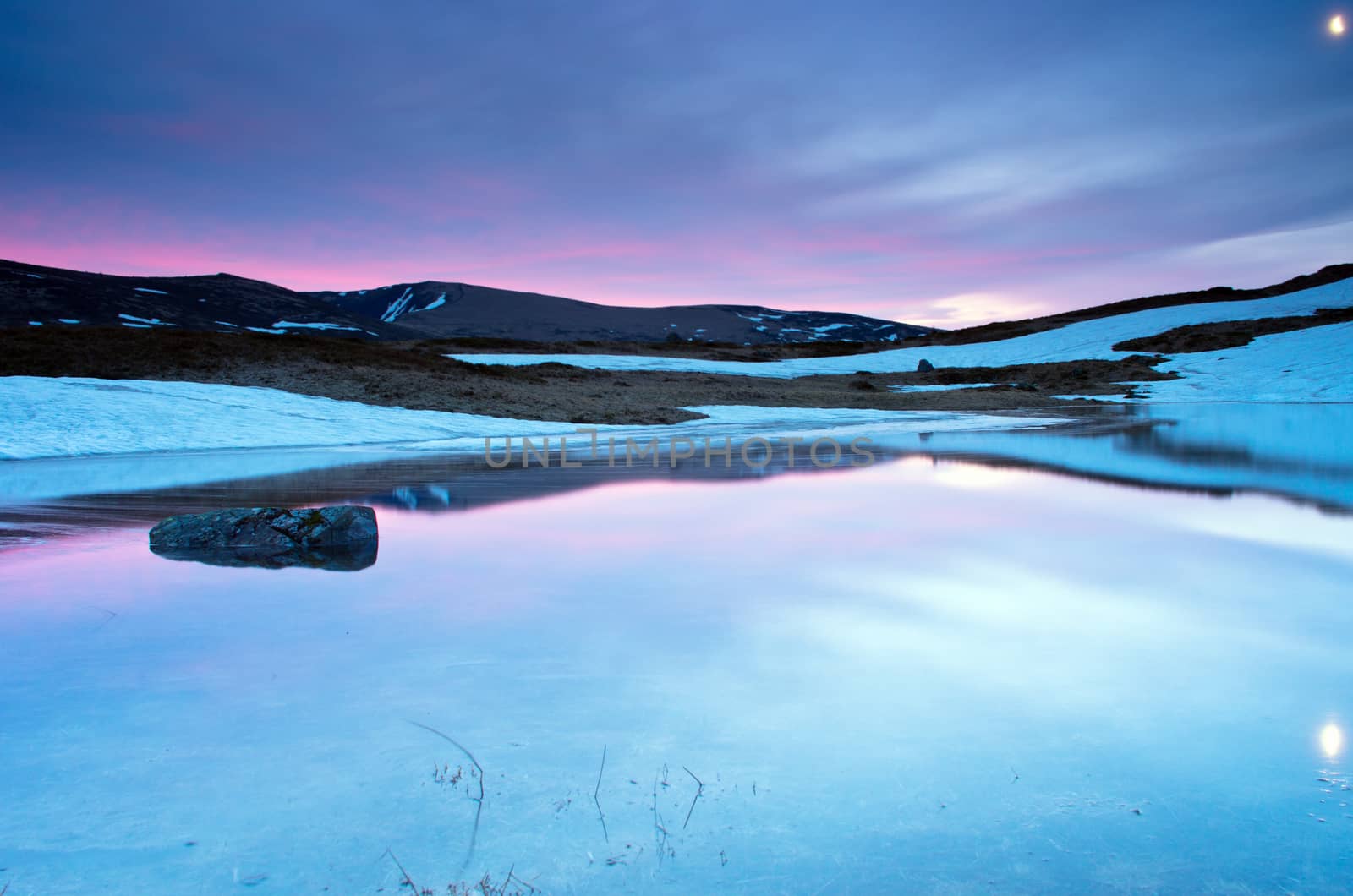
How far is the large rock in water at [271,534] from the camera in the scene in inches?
254

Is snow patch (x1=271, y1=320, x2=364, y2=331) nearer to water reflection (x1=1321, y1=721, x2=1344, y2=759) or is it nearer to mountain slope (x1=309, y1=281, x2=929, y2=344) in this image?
mountain slope (x1=309, y1=281, x2=929, y2=344)

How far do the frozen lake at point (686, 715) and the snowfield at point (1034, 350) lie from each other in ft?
156

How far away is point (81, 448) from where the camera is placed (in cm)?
1524

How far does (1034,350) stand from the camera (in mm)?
64125

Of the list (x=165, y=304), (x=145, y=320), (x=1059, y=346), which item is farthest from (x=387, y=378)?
(x=165, y=304)

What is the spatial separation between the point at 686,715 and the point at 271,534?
15.0 feet

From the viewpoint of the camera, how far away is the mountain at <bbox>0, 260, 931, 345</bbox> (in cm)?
10306

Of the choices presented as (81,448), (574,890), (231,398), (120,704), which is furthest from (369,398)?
(574,890)

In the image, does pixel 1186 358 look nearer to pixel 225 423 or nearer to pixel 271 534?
pixel 225 423

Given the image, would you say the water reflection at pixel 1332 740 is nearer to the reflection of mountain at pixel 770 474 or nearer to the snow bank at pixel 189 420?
the reflection of mountain at pixel 770 474

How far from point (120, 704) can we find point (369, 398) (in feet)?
73.6

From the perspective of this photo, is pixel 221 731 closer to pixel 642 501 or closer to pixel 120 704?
pixel 120 704

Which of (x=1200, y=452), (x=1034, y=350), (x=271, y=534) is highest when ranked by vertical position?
(x=1034, y=350)

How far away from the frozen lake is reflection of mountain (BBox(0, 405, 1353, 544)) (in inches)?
74.3
